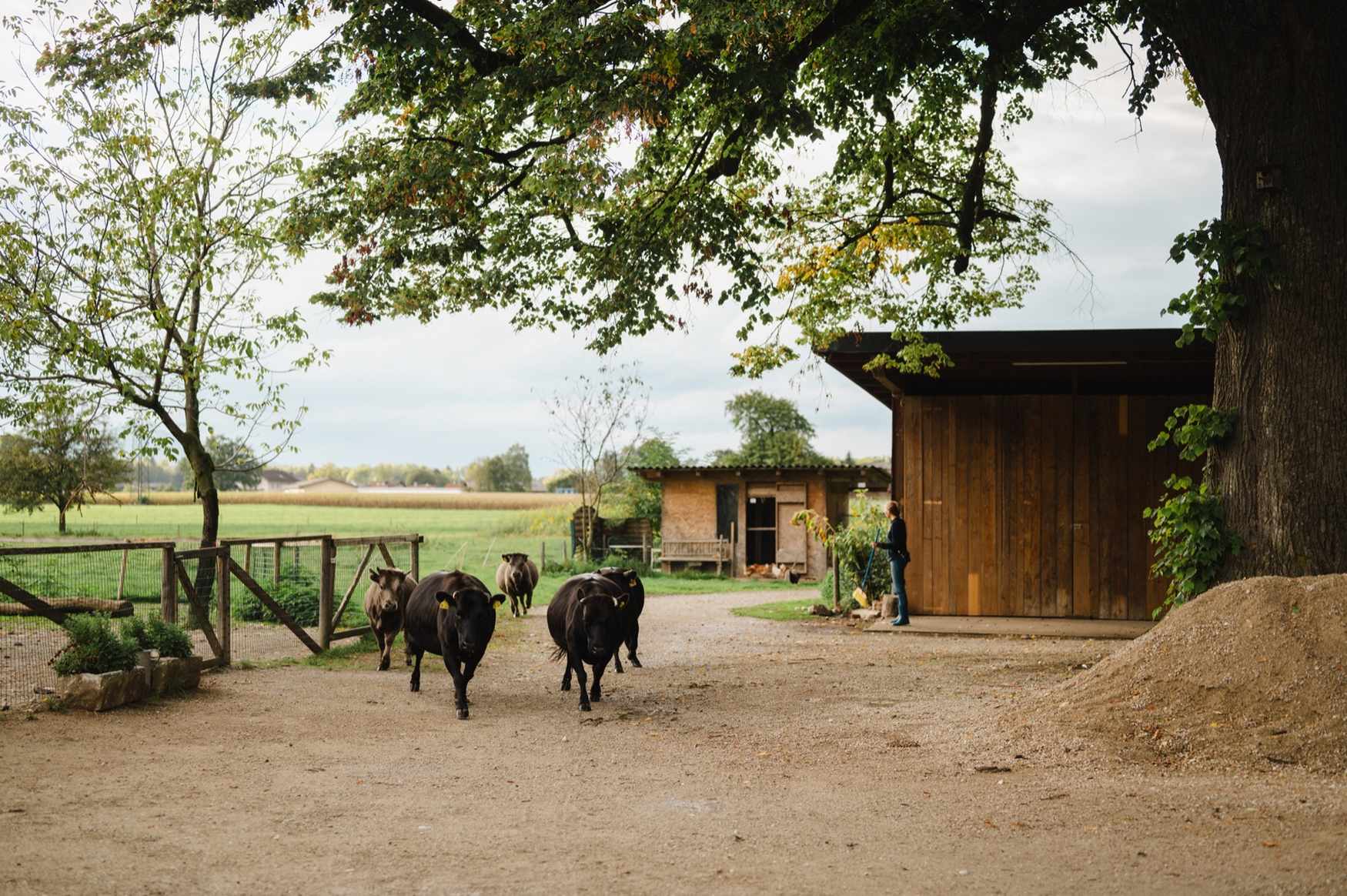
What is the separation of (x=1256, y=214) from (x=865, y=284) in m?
8.42

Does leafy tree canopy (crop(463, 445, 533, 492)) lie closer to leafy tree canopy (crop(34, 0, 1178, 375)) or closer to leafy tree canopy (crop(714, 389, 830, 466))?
leafy tree canopy (crop(714, 389, 830, 466))

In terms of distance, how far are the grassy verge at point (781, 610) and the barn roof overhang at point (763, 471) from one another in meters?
8.98

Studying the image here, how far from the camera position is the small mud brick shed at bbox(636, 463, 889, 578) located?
33000mm

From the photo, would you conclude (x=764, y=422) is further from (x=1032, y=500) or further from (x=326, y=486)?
(x=326, y=486)

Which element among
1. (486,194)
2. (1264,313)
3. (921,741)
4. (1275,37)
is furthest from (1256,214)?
(486,194)

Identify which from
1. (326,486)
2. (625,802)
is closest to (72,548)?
(625,802)

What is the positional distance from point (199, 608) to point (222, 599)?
0.46 metres

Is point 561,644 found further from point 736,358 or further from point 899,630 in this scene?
point 736,358

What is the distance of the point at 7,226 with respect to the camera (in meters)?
16.1

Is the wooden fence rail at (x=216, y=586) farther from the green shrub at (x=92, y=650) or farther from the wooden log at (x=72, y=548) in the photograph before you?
the green shrub at (x=92, y=650)

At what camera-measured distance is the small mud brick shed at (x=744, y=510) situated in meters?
33.0

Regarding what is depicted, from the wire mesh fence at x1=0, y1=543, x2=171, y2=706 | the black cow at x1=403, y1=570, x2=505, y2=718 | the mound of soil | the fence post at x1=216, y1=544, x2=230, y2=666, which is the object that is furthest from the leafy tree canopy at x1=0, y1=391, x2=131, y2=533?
the mound of soil

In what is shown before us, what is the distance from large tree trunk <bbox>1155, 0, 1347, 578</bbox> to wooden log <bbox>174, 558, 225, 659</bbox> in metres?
10.1

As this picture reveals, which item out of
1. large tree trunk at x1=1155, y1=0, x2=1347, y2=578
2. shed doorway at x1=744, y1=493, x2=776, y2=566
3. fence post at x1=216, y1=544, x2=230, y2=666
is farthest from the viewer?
shed doorway at x1=744, y1=493, x2=776, y2=566
